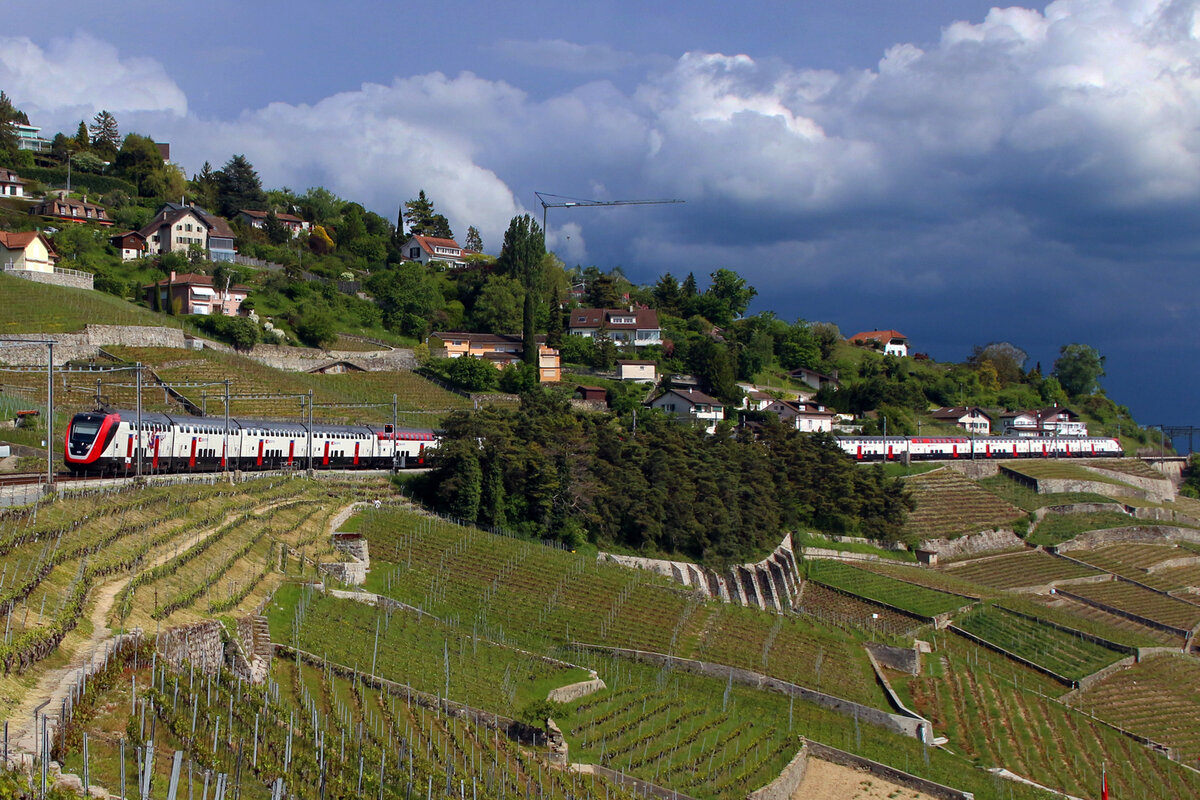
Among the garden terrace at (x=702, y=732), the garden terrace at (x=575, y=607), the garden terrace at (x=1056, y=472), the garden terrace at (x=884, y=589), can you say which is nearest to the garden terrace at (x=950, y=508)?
the garden terrace at (x=1056, y=472)

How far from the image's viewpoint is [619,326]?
103m

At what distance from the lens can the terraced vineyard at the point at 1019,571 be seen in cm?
5975

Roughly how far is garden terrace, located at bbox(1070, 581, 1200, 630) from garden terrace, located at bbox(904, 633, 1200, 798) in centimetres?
1684

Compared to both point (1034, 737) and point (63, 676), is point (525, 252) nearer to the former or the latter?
point (1034, 737)

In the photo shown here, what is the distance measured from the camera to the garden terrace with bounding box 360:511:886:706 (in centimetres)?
3525

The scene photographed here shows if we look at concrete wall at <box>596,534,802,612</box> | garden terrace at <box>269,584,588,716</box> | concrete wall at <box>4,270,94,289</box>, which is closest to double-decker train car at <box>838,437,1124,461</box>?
concrete wall at <box>596,534,802,612</box>

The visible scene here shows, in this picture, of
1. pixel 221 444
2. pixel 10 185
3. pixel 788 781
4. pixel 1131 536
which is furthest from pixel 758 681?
pixel 10 185

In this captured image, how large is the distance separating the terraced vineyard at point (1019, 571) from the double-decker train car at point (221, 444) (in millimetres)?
31965

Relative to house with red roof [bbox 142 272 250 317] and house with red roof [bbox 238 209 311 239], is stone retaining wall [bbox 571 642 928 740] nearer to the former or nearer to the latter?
house with red roof [bbox 142 272 250 317]

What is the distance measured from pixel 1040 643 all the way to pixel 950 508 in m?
28.1

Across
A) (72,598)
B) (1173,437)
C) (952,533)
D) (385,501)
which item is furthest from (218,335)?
(1173,437)

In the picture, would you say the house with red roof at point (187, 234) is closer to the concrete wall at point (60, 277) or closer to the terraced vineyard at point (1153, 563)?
the concrete wall at point (60, 277)

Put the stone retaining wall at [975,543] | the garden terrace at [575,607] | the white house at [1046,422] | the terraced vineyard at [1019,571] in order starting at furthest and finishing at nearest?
the white house at [1046,422], the stone retaining wall at [975,543], the terraced vineyard at [1019,571], the garden terrace at [575,607]

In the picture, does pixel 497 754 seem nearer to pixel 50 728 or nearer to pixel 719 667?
pixel 50 728
